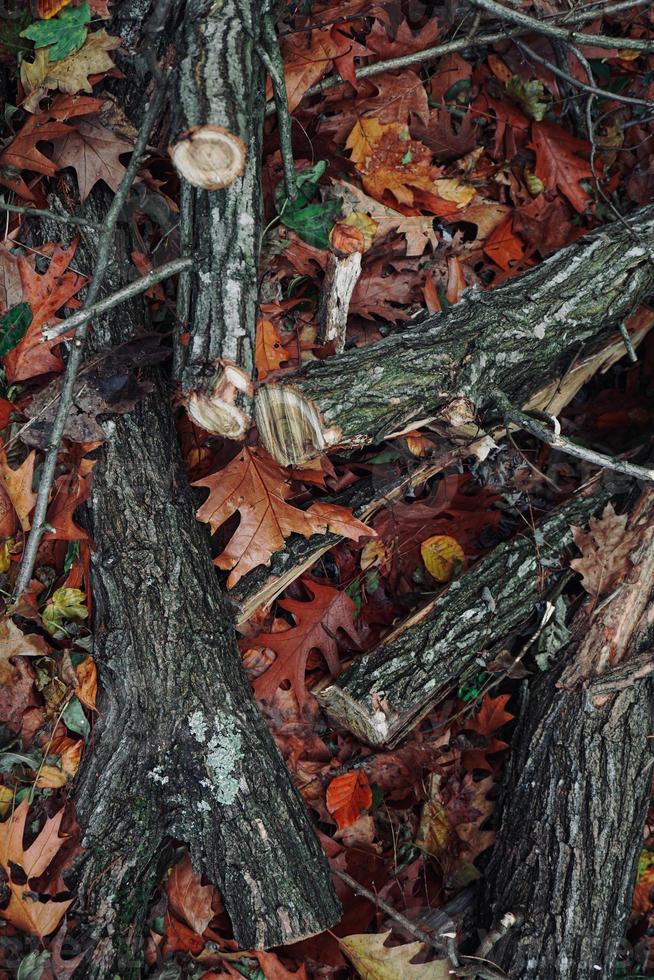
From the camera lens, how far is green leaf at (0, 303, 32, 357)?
2.32 m

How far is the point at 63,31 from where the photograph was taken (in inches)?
89.7

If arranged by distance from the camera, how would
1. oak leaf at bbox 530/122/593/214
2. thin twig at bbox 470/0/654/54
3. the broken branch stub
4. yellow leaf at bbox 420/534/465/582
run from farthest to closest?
oak leaf at bbox 530/122/593/214 → yellow leaf at bbox 420/534/465/582 → thin twig at bbox 470/0/654/54 → the broken branch stub

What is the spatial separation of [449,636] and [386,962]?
1.09 m

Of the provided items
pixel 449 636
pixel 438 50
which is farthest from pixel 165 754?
pixel 438 50

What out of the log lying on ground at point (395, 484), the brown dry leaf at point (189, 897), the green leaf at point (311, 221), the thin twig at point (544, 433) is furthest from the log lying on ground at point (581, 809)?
the green leaf at point (311, 221)

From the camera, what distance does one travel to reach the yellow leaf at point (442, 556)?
2803 mm

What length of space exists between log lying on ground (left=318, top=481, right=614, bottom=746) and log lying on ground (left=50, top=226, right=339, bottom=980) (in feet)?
1.24

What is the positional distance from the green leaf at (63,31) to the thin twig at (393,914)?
115 inches

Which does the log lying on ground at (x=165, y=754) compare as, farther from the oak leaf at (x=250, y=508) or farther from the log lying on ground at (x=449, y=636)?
the log lying on ground at (x=449, y=636)

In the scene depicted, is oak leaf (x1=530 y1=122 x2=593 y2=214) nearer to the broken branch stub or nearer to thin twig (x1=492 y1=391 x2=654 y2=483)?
thin twig (x1=492 y1=391 x2=654 y2=483)

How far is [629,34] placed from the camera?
117 inches

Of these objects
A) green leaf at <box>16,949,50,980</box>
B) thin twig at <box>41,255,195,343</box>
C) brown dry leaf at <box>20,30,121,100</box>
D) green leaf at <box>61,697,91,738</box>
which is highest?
brown dry leaf at <box>20,30,121,100</box>

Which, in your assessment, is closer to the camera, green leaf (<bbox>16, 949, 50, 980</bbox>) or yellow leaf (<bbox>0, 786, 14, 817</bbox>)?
green leaf (<bbox>16, 949, 50, 980</bbox>)

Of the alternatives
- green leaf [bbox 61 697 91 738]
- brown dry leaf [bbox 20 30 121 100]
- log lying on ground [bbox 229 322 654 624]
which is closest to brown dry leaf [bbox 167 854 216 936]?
green leaf [bbox 61 697 91 738]
